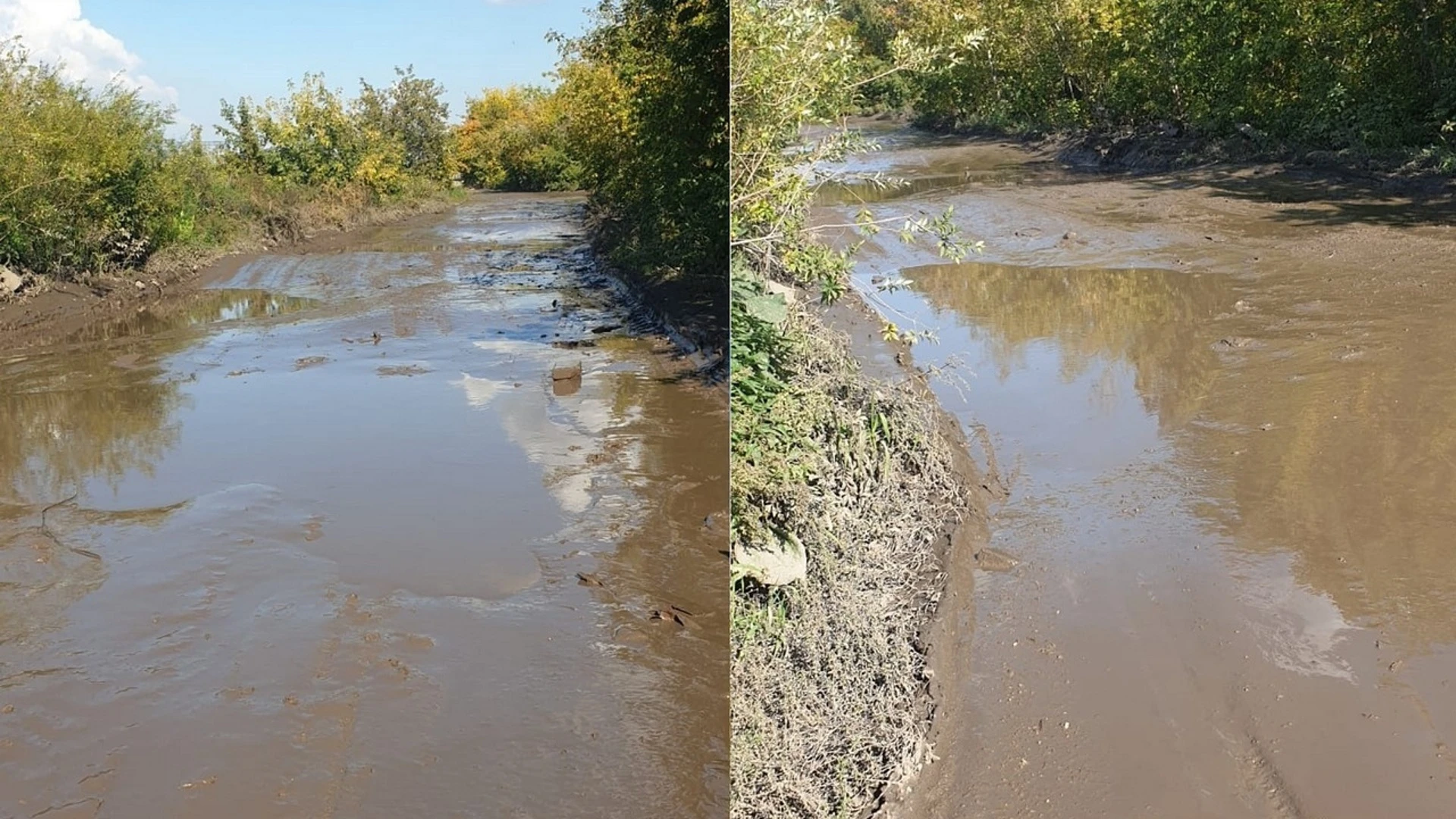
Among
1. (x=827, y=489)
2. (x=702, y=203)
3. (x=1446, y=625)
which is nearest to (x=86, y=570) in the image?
(x=702, y=203)

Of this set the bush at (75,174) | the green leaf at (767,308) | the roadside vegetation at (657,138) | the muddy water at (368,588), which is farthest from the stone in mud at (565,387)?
the bush at (75,174)

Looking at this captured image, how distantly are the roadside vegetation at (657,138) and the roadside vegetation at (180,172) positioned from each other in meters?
2.11

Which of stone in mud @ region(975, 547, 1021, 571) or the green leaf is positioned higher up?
the green leaf

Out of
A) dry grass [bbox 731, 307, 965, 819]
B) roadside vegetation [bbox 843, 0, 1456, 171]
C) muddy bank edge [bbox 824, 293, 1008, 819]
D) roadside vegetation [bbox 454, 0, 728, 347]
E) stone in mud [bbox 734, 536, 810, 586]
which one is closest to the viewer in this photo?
dry grass [bbox 731, 307, 965, 819]

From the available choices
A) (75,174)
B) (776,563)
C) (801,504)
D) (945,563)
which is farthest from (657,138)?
(75,174)

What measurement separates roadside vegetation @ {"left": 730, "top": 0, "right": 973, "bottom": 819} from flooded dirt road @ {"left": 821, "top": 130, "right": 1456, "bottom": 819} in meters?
0.34

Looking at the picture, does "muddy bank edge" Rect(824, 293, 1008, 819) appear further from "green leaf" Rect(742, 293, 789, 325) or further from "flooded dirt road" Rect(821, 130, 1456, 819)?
"green leaf" Rect(742, 293, 789, 325)

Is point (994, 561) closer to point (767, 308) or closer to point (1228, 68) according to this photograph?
point (767, 308)

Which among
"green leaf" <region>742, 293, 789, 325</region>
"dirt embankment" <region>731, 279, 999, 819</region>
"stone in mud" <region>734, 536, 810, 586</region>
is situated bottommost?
"dirt embankment" <region>731, 279, 999, 819</region>

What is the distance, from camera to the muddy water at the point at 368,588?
10.5 ft

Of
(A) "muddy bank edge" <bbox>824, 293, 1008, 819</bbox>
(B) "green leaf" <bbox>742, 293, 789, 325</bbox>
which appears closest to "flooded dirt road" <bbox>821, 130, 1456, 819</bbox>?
(A) "muddy bank edge" <bbox>824, 293, 1008, 819</bbox>

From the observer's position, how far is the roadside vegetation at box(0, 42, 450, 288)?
38.8ft

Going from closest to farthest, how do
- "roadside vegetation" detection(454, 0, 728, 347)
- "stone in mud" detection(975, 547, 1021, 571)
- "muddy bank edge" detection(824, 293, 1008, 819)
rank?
"muddy bank edge" detection(824, 293, 1008, 819), "roadside vegetation" detection(454, 0, 728, 347), "stone in mud" detection(975, 547, 1021, 571)

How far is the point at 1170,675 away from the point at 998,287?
19.6 ft
